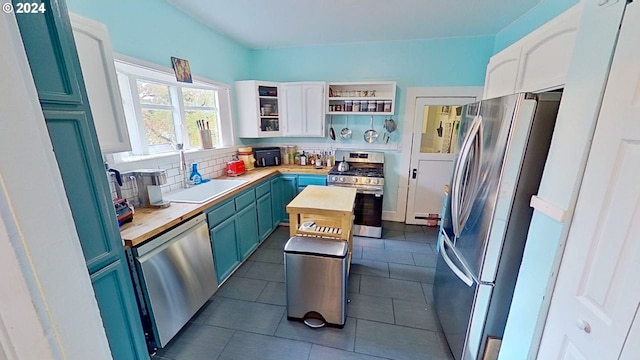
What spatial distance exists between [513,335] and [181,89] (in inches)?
134

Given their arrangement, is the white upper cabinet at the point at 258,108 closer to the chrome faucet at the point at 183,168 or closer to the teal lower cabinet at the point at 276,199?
the teal lower cabinet at the point at 276,199

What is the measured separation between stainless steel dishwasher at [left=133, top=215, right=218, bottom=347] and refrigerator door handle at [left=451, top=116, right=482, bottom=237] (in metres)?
1.92

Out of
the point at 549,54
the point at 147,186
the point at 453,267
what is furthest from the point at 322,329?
the point at 549,54

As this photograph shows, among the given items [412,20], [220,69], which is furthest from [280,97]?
[412,20]

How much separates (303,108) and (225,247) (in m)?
2.25

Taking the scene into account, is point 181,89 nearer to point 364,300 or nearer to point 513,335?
point 364,300

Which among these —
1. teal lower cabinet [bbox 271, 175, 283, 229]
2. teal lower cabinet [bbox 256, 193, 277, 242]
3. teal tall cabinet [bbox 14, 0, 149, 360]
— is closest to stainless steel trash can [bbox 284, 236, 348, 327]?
teal tall cabinet [bbox 14, 0, 149, 360]

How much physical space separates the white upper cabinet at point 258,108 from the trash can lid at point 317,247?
220 centimetres

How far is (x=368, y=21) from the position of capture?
8.86ft

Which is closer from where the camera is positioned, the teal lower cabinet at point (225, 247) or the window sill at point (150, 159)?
the window sill at point (150, 159)

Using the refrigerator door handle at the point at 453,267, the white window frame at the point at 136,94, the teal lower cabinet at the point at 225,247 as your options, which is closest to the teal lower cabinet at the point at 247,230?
the teal lower cabinet at the point at 225,247

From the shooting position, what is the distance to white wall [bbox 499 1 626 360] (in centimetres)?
85

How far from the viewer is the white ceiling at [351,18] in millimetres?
2287

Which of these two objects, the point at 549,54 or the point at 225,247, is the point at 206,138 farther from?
the point at 549,54
